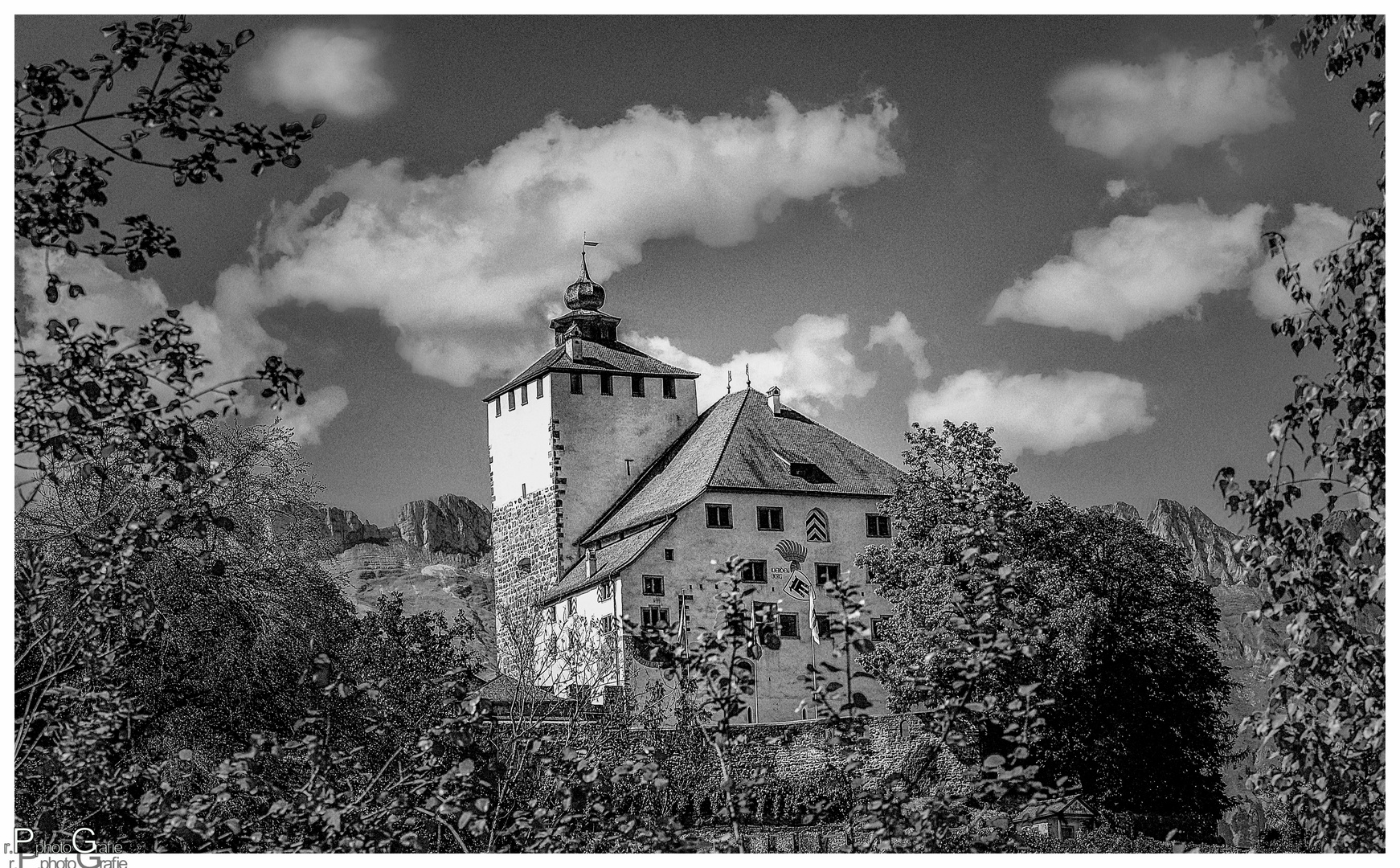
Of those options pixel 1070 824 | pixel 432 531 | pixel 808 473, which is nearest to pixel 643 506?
pixel 808 473

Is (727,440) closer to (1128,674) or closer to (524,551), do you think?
(524,551)

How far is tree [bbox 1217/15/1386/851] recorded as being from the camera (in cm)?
954

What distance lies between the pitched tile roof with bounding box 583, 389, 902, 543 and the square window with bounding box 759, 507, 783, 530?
0.60 meters

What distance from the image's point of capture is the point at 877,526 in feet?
162

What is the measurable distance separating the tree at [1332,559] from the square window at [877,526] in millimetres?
38932

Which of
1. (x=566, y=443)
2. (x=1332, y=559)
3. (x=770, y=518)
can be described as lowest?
(x=1332, y=559)

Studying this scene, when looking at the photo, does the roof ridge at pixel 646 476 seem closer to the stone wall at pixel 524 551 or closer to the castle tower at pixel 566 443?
the castle tower at pixel 566 443

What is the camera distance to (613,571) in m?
46.5

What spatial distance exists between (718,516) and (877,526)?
197 inches

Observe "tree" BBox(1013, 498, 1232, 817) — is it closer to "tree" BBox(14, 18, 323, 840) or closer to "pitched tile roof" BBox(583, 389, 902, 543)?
"pitched tile roof" BBox(583, 389, 902, 543)

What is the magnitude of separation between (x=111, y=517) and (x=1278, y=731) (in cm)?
1175

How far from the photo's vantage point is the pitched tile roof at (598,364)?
55.4 meters

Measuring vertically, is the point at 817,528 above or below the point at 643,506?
below

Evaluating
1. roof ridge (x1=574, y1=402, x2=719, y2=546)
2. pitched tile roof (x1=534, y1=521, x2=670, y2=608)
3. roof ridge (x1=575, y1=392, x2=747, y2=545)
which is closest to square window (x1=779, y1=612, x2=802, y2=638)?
pitched tile roof (x1=534, y1=521, x2=670, y2=608)
